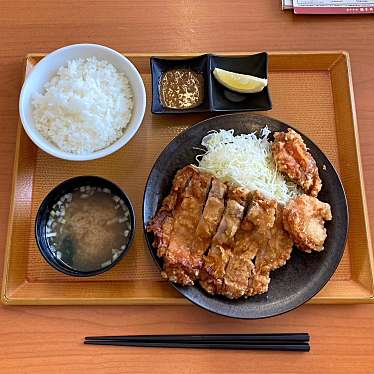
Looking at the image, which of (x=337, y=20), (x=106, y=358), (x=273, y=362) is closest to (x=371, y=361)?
(x=273, y=362)

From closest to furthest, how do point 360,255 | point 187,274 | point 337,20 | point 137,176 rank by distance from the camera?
point 187,274 → point 360,255 → point 137,176 → point 337,20

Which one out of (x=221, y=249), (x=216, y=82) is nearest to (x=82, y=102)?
(x=216, y=82)

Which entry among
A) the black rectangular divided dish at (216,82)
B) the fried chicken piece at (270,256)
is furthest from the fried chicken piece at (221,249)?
the black rectangular divided dish at (216,82)

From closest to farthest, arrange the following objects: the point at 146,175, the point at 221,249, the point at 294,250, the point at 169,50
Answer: the point at 221,249, the point at 294,250, the point at 146,175, the point at 169,50

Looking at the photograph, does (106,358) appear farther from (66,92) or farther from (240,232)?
(66,92)

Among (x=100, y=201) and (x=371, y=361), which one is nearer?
(x=371, y=361)

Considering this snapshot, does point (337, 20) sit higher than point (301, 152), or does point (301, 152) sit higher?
point (337, 20)

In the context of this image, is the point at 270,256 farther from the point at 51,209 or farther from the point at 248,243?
the point at 51,209
